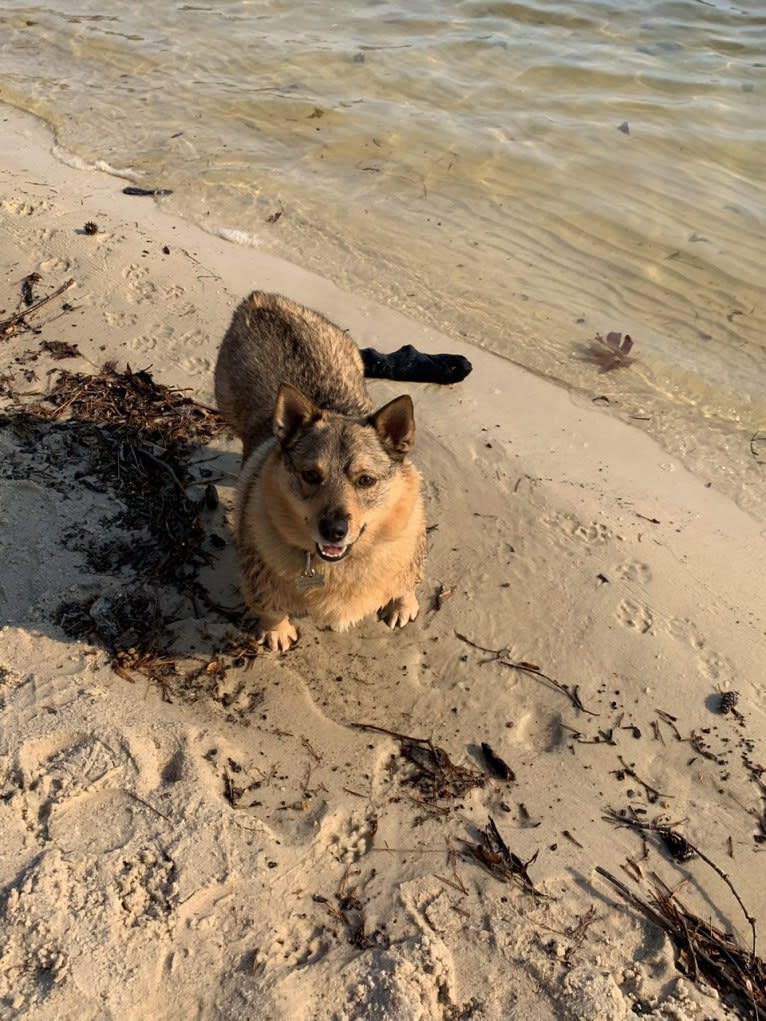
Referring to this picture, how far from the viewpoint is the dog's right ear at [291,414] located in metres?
3.84

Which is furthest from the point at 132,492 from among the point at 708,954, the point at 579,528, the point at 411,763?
the point at 708,954

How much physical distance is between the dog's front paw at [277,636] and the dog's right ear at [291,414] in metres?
1.08

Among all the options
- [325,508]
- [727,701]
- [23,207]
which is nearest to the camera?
[325,508]

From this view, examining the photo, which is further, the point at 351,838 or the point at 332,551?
the point at 332,551

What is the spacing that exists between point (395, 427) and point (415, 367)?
253 centimetres

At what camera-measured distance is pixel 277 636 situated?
4391 millimetres

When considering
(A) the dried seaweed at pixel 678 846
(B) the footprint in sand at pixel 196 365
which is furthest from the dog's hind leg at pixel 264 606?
(B) the footprint in sand at pixel 196 365

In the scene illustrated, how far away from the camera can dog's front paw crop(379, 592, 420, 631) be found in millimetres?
4547

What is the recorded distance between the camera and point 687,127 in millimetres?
10891

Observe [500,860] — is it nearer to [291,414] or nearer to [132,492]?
[291,414]

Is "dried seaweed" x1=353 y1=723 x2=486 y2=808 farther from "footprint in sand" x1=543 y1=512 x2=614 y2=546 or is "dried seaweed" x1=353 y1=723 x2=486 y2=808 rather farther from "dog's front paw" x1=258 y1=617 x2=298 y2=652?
"footprint in sand" x1=543 y1=512 x2=614 y2=546

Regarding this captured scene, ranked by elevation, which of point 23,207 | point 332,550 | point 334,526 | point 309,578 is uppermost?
point 334,526

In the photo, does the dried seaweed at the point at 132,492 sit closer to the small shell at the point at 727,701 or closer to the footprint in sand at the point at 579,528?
the footprint in sand at the point at 579,528

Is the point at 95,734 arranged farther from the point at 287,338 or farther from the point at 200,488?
the point at 287,338
